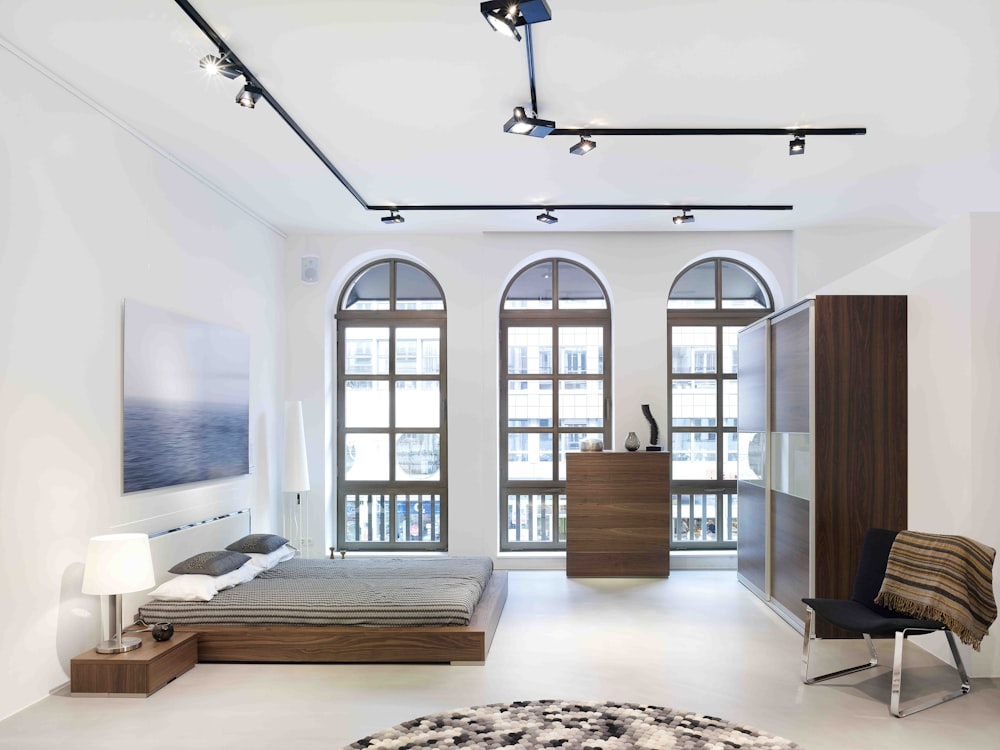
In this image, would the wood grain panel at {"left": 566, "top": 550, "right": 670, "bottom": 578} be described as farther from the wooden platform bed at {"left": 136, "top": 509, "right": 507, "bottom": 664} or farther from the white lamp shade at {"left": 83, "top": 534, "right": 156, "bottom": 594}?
the white lamp shade at {"left": 83, "top": 534, "right": 156, "bottom": 594}

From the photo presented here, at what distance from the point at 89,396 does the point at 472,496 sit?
3685 millimetres

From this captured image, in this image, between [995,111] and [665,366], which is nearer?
[995,111]

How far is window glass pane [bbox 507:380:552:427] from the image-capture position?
754 cm

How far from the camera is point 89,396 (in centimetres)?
416

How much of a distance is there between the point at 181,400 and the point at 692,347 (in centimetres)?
453

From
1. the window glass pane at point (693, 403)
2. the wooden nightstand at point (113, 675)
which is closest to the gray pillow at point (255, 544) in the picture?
the wooden nightstand at point (113, 675)

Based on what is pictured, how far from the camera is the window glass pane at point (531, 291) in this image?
24.8 feet

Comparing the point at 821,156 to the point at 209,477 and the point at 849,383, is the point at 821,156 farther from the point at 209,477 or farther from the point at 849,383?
the point at 209,477

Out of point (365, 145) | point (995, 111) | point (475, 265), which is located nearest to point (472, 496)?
point (475, 265)

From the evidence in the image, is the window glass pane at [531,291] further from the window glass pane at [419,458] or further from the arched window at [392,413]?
the window glass pane at [419,458]

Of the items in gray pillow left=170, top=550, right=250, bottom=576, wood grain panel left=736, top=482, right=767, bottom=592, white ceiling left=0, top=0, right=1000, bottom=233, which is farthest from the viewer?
wood grain panel left=736, top=482, right=767, bottom=592

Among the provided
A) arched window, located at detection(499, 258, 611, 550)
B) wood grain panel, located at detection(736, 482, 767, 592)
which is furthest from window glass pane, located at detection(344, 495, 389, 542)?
wood grain panel, located at detection(736, 482, 767, 592)

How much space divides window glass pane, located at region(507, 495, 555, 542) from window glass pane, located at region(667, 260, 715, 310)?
7.19ft

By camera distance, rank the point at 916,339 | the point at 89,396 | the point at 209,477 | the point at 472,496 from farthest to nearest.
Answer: the point at 472,496
the point at 209,477
the point at 916,339
the point at 89,396
